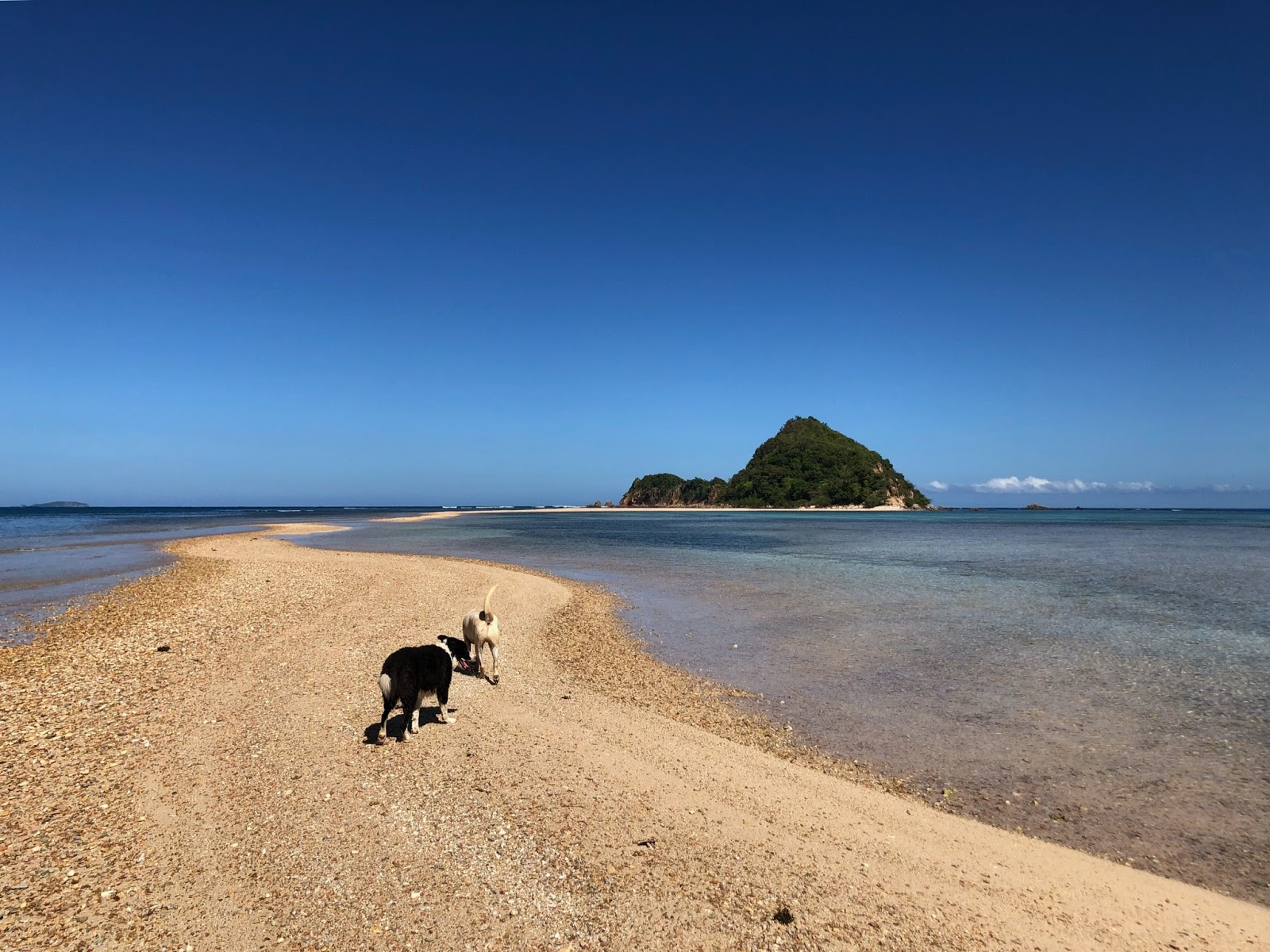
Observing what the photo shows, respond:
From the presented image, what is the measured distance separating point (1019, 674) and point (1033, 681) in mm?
470

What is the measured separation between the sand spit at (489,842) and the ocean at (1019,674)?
1111 millimetres

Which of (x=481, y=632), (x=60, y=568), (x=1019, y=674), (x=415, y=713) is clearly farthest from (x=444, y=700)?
(x=60, y=568)

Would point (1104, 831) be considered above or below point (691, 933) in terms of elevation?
below

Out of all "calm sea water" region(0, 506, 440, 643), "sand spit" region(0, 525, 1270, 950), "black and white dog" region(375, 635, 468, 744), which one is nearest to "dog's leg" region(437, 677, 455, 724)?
"black and white dog" region(375, 635, 468, 744)

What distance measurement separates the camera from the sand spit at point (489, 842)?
4.37m

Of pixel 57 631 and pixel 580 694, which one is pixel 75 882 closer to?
pixel 580 694

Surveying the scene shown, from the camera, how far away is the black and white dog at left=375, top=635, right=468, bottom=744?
24.3 ft

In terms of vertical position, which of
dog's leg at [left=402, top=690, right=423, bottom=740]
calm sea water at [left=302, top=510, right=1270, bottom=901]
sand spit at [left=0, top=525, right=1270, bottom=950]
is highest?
dog's leg at [left=402, top=690, right=423, bottom=740]

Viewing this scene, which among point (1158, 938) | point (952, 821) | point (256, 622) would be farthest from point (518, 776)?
point (256, 622)

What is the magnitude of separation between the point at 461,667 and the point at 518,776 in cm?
357

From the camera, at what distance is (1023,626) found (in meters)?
16.6

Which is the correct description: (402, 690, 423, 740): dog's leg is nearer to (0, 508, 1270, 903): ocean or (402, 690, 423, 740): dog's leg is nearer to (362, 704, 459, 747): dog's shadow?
(362, 704, 459, 747): dog's shadow

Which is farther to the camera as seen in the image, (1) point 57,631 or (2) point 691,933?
(1) point 57,631

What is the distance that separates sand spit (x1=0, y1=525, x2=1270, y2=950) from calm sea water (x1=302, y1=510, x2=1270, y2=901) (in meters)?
1.09
